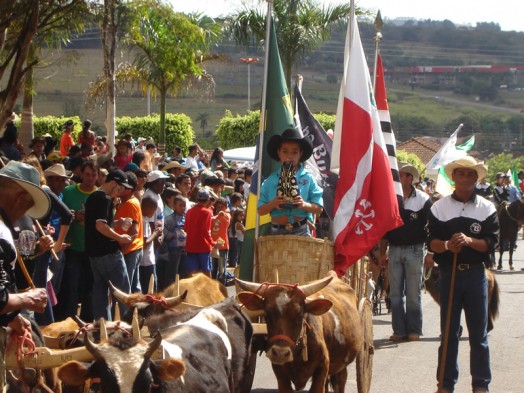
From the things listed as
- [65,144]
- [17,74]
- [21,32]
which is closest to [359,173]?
[17,74]

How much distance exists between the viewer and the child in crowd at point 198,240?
14.9 metres

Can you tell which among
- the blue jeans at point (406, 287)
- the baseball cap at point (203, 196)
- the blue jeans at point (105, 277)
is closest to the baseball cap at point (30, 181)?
the blue jeans at point (105, 277)

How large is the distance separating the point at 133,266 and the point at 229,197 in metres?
7.11

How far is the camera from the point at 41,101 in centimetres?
9138

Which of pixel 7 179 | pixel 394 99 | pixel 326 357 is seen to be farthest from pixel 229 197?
pixel 394 99

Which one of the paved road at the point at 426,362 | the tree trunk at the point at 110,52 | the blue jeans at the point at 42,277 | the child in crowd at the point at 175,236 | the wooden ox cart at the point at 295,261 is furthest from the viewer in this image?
the tree trunk at the point at 110,52

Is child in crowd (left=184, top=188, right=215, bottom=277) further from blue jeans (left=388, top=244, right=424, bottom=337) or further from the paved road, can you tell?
blue jeans (left=388, top=244, right=424, bottom=337)

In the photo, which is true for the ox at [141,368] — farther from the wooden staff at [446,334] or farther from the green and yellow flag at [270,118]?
the green and yellow flag at [270,118]

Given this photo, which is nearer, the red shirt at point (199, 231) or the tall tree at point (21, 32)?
the red shirt at point (199, 231)

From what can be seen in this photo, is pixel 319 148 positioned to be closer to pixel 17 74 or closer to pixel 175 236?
pixel 175 236

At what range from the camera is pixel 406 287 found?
1404cm

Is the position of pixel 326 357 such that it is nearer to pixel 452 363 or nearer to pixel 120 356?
pixel 452 363

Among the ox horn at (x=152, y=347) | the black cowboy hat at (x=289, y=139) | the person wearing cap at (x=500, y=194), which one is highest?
the black cowboy hat at (x=289, y=139)

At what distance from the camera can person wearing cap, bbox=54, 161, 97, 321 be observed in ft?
38.5
